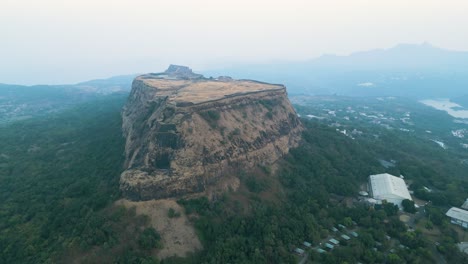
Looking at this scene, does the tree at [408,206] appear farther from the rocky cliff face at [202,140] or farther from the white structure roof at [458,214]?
the rocky cliff face at [202,140]

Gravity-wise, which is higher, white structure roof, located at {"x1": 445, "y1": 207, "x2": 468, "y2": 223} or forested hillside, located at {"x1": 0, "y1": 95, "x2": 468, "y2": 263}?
forested hillside, located at {"x1": 0, "y1": 95, "x2": 468, "y2": 263}

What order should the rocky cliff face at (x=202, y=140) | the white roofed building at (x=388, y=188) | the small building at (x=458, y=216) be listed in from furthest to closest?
the white roofed building at (x=388, y=188)
the small building at (x=458, y=216)
the rocky cliff face at (x=202, y=140)

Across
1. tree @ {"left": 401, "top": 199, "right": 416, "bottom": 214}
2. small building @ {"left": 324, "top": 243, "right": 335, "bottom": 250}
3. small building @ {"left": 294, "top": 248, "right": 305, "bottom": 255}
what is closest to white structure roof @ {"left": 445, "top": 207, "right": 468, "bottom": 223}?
tree @ {"left": 401, "top": 199, "right": 416, "bottom": 214}

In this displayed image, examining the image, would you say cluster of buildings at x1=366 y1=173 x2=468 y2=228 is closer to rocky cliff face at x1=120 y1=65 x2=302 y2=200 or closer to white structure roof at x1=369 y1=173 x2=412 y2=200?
white structure roof at x1=369 y1=173 x2=412 y2=200

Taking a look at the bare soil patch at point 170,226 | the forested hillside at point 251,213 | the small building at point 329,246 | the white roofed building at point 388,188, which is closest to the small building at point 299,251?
the forested hillside at point 251,213

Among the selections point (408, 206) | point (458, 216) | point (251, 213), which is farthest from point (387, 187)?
point (251, 213)

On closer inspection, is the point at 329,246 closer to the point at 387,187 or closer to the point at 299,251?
the point at 299,251
